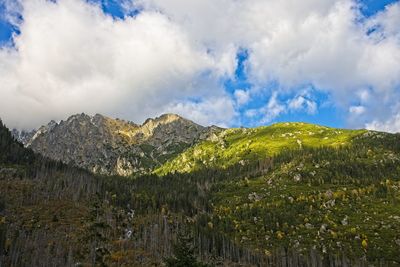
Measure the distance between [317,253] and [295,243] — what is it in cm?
1622

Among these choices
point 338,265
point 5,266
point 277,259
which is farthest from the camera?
point 277,259

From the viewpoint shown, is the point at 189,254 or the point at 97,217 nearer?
the point at 189,254

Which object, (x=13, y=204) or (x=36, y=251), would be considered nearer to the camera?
(x=36, y=251)

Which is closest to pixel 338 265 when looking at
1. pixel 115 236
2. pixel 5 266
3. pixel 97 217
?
pixel 115 236

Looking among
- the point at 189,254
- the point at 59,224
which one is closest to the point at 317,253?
the point at 59,224

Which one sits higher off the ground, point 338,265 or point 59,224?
point 59,224

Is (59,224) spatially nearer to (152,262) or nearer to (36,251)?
(36,251)

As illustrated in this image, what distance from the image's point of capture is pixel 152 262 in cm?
14912

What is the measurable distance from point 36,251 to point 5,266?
57.1ft

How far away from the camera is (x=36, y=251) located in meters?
146

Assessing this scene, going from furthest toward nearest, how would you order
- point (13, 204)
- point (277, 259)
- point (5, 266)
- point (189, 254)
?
point (13, 204), point (277, 259), point (5, 266), point (189, 254)

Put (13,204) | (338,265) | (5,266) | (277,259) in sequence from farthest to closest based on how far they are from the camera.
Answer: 1. (13,204)
2. (277,259)
3. (338,265)
4. (5,266)

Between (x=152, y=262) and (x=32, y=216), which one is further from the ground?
(x=32, y=216)

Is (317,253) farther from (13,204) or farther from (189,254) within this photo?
(189,254)
